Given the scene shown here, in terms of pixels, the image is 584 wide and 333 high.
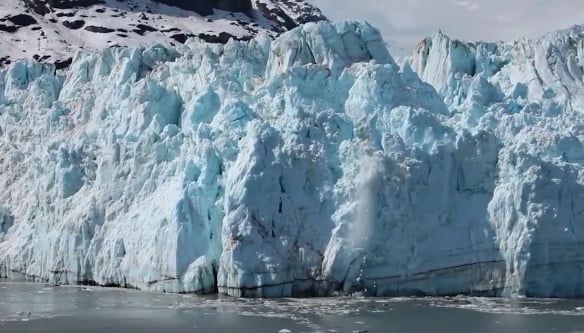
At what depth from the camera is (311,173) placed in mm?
17828

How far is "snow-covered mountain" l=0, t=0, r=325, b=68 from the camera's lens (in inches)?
2354

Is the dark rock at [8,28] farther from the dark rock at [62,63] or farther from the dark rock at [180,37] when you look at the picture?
the dark rock at [180,37]

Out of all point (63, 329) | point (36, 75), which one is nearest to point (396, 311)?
point (63, 329)

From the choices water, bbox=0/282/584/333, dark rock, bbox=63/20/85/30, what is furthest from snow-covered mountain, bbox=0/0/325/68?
water, bbox=0/282/584/333

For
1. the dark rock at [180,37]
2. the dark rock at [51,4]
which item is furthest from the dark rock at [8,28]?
the dark rock at [180,37]

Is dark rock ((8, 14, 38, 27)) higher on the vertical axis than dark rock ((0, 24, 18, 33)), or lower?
higher

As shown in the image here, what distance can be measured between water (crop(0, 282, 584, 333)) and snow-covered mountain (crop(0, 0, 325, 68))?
4042 cm

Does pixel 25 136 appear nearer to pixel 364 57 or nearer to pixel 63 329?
pixel 364 57

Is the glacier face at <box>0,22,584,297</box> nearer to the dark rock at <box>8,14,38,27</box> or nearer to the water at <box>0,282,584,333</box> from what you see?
the water at <box>0,282,584,333</box>

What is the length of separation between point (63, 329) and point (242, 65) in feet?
32.4

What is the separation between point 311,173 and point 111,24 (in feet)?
164

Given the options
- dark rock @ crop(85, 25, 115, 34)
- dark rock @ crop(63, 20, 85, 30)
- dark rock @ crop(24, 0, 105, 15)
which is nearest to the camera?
dark rock @ crop(85, 25, 115, 34)

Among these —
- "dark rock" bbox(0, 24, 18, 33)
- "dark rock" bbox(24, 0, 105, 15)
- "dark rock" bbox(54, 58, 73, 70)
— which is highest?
"dark rock" bbox(24, 0, 105, 15)

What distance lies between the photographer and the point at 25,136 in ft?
77.5
